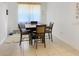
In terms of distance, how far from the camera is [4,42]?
12.0 feet

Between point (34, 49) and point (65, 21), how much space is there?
3.11ft

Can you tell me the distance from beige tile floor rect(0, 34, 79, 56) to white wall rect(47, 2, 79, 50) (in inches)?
6.9

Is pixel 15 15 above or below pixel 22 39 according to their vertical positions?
above

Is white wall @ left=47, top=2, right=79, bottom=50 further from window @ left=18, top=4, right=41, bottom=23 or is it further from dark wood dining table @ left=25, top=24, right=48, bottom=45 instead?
dark wood dining table @ left=25, top=24, right=48, bottom=45

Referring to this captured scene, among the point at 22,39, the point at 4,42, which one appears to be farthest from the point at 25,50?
the point at 4,42

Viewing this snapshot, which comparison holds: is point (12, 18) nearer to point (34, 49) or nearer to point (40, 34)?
point (40, 34)

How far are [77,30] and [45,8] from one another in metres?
1.05

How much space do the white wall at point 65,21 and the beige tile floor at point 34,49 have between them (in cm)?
17

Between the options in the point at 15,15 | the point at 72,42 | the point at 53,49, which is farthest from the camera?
the point at 72,42

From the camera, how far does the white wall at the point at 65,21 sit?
3628 mm

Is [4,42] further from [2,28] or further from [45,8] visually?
[45,8]

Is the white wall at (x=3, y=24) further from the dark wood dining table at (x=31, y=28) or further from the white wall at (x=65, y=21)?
the white wall at (x=65, y=21)

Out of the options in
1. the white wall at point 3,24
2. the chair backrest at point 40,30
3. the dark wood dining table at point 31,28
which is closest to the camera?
the white wall at point 3,24

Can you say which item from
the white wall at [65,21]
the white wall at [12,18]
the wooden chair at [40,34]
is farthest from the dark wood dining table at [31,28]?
the white wall at [65,21]
